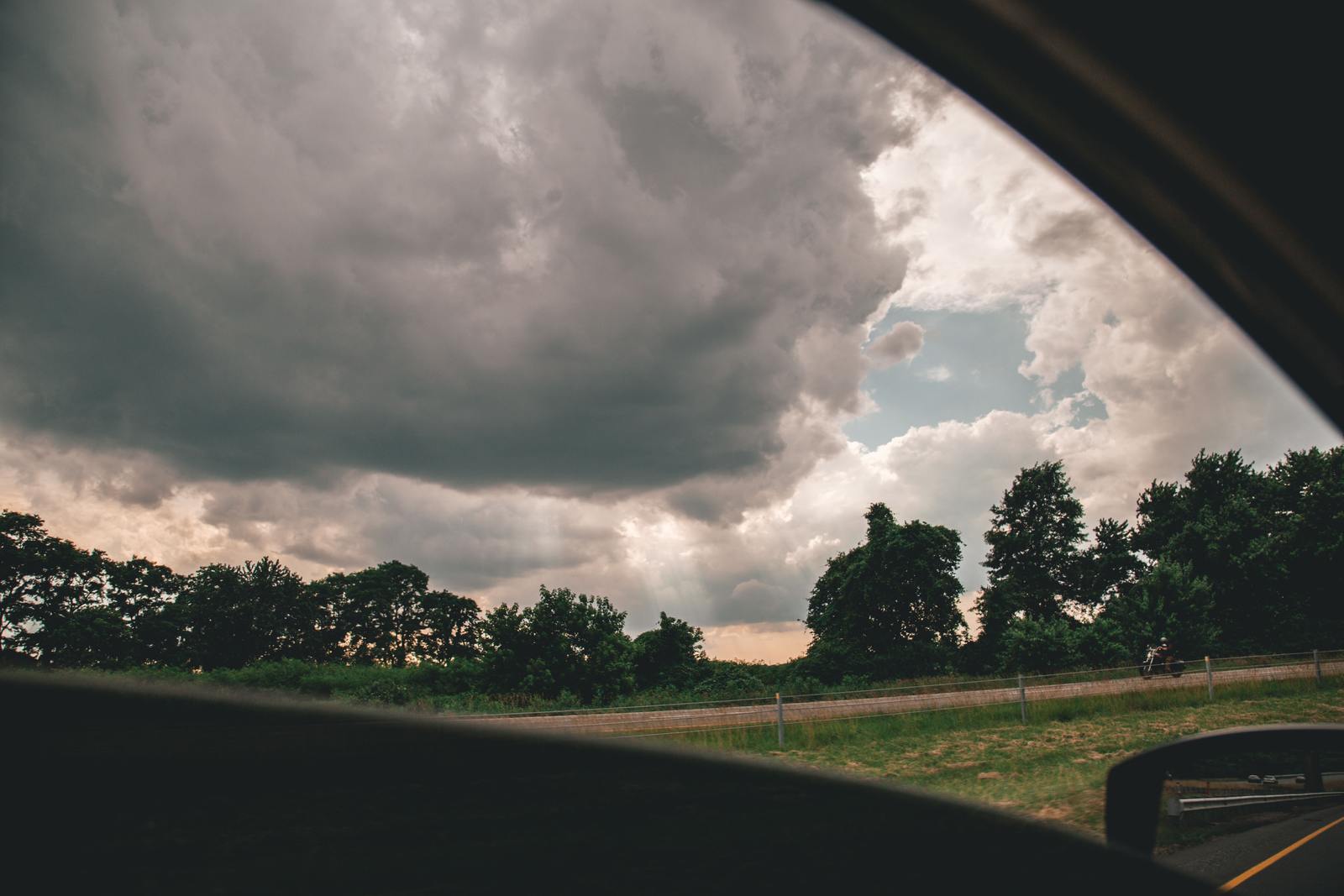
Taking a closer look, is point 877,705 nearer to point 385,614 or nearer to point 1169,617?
point 1169,617

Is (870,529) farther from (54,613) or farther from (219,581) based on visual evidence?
(219,581)

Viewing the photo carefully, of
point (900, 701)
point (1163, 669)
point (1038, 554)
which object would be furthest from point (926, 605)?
point (900, 701)

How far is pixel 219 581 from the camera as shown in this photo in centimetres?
6338

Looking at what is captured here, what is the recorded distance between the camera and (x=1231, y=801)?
5.45ft

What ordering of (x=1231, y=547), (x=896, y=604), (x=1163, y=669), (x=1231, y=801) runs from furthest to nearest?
(x=896, y=604)
(x=1231, y=547)
(x=1163, y=669)
(x=1231, y=801)

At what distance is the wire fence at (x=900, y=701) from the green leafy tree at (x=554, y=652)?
31.6 ft

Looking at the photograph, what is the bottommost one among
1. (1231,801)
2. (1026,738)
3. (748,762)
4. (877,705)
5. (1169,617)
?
(1026,738)

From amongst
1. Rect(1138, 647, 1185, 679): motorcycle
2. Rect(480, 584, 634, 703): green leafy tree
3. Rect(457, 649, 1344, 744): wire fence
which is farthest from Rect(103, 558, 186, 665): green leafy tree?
Rect(1138, 647, 1185, 679): motorcycle

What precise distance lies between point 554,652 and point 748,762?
32.2 metres

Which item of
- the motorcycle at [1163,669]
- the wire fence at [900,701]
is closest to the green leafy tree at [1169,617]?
the wire fence at [900,701]

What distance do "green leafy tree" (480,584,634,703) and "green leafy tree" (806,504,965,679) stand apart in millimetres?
Result: 25938

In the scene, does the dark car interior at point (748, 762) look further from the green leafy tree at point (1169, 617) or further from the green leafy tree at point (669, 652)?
the green leafy tree at point (669, 652)

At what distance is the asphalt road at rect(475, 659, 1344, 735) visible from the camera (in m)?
16.4

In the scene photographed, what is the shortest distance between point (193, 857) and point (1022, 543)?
66.1m
